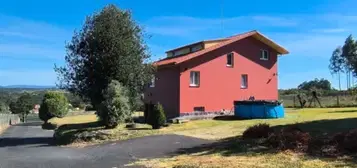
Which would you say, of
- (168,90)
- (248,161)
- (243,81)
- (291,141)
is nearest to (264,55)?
(243,81)

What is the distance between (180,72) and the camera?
3122cm

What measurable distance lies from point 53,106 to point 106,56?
31.7m

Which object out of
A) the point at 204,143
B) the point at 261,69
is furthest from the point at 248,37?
the point at 204,143

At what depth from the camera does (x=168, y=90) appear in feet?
107

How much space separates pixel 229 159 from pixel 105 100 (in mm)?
12934

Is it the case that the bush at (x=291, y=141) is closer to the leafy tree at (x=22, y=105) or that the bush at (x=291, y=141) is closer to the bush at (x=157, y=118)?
the bush at (x=157, y=118)

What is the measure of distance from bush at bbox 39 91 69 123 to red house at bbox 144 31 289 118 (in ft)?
73.0

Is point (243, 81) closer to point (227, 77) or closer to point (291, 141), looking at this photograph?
point (227, 77)

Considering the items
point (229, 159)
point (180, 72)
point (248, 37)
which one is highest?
point (248, 37)

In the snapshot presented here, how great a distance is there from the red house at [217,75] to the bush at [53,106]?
22.2m

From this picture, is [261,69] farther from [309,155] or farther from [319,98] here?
[309,155]

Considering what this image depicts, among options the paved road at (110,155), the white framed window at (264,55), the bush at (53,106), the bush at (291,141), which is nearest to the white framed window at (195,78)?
the white framed window at (264,55)

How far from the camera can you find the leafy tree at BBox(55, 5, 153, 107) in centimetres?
2547

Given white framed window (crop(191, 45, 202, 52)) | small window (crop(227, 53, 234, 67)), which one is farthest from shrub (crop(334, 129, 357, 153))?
white framed window (crop(191, 45, 202, 52))
